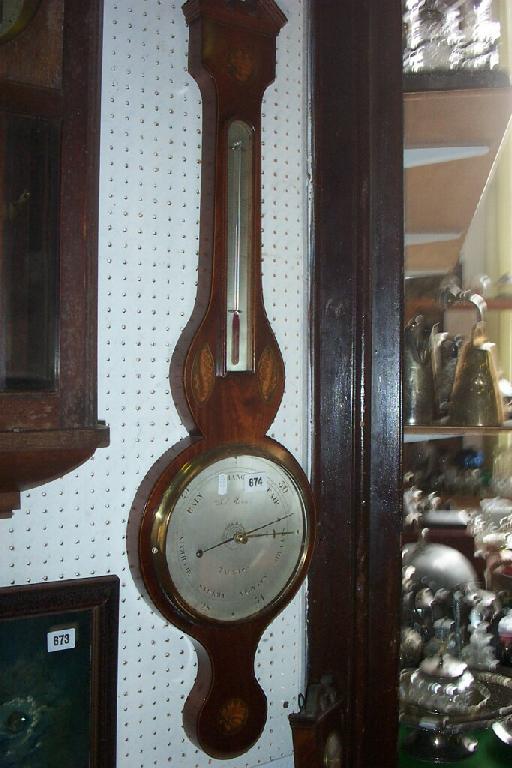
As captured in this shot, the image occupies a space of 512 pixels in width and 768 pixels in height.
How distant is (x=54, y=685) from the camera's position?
1.02 metres

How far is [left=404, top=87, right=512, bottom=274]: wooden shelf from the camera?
1.26m

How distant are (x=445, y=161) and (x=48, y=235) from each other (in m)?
0.74

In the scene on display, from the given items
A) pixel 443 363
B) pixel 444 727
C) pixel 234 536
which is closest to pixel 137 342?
pixel 234 536

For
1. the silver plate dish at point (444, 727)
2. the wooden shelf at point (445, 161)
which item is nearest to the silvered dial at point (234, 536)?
the silver plate dish at point (444, 727)

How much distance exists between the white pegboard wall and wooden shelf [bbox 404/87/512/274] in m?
0.36

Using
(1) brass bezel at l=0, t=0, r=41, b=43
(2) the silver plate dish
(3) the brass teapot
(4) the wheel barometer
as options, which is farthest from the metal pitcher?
(1) brass bezel at l=0, t=0, r=41, b=43

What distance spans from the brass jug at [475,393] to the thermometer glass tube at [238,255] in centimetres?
42

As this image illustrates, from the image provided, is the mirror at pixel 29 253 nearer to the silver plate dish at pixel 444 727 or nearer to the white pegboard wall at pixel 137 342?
the white pegboard wall at pixel 137 342

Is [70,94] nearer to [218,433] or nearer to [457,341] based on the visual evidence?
[218,433]

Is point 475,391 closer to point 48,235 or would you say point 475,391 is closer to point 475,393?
point 475,393

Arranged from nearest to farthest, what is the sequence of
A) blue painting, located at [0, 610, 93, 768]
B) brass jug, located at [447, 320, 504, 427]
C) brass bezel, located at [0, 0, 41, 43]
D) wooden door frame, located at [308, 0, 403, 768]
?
1. brass bezel, located at [0, 0, 41, 43]
2. blue painting, located at [0, 610, 93, 768]
3. wooden door frame, located at [308, 0, 403, 768]
4. brass jug, located at [447, 320, 504, 427]

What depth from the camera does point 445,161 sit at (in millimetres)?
1309

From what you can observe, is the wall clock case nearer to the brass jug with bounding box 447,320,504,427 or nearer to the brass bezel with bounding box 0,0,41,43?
the brass bezel with bounding box 0,0,41,43

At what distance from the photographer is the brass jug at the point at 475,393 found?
52.0 inches
